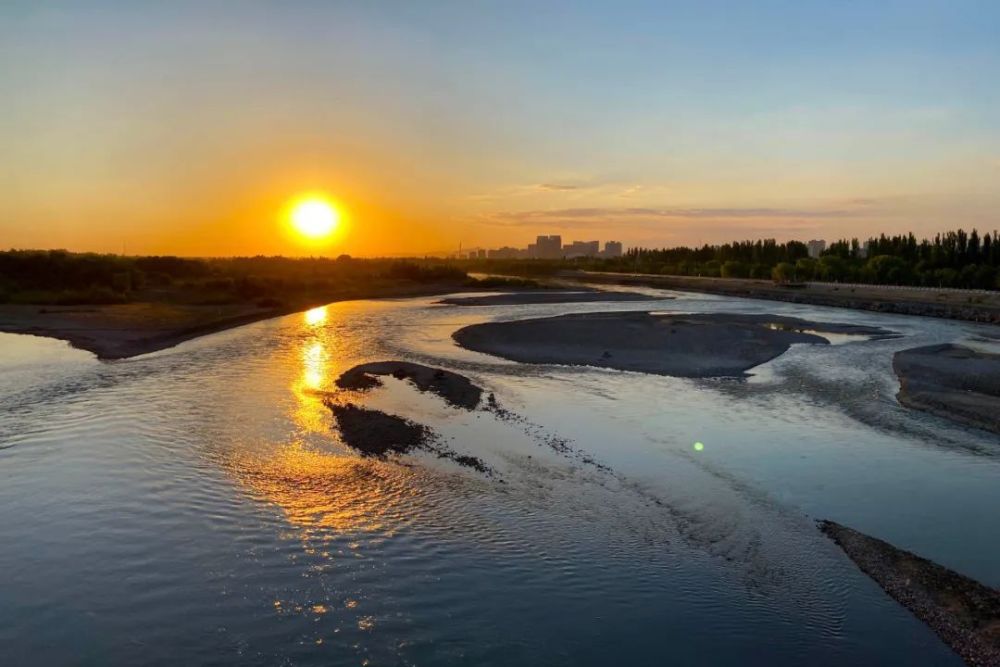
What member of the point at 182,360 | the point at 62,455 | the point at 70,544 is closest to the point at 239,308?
the point at 182,360

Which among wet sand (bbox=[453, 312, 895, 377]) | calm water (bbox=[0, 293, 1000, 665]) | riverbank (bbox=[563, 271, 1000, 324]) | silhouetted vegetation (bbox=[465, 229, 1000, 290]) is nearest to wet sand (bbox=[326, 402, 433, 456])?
calm water (bbox=[0, 293, 1000, 665])

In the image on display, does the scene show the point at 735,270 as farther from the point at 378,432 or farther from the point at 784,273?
the point at 378,432

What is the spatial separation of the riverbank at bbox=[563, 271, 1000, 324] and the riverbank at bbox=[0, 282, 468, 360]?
5012 centimetres

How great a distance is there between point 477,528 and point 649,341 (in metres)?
23.4

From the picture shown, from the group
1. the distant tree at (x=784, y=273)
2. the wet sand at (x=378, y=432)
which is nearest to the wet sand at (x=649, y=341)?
the wet sand at (x=378, y=432)

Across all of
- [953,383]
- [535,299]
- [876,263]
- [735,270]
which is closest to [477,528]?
[953,383]

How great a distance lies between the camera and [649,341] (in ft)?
107

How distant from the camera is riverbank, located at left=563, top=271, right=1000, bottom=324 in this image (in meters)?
48.8

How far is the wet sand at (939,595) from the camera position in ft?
24.6

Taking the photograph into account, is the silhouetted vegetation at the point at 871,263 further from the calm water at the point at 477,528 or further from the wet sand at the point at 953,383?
the calm water at the point at 477,528

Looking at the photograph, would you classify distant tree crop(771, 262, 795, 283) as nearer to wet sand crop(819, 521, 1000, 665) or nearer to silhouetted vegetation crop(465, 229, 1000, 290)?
silhouetted vegetation crop(465, 229, 1000, 290)

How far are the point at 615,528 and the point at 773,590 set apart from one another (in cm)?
270

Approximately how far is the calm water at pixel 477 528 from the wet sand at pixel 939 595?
247 millimetres

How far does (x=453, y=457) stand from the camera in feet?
47.4
